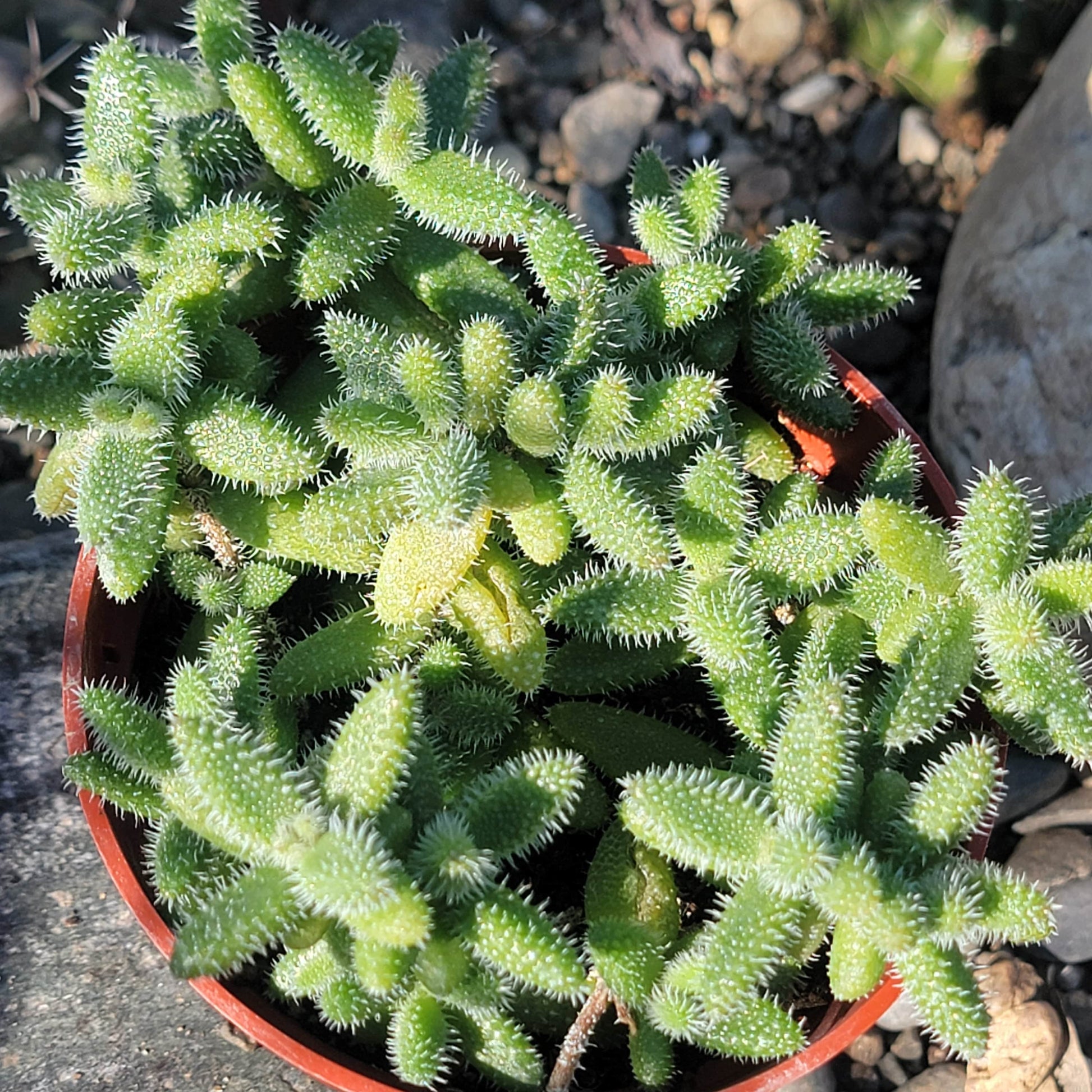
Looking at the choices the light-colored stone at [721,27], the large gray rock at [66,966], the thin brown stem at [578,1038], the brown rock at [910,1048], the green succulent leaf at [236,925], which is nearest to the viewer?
the green succulent leaf at [236,925]

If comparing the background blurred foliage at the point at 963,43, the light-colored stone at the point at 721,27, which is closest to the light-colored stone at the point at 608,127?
the light-colored stone at the point at 721,27

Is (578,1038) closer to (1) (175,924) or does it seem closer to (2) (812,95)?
(1) (175,924)

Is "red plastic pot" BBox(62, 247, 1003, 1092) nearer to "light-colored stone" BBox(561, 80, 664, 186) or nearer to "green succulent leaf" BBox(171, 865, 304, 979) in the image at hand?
"green succulent leaf" BBox(171, 865, 304, 979)

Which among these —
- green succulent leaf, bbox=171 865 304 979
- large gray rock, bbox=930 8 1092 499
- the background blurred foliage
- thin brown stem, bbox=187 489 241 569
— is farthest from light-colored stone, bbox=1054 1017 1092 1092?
the background blurred foliage

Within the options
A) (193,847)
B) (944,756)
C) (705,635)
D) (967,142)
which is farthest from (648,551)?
(967,142)

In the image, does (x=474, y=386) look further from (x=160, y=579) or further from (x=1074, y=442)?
(x=1074, y=442)

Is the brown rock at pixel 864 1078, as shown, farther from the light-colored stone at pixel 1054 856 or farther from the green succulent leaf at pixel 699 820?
the green succulent leaf at pixel 699 820

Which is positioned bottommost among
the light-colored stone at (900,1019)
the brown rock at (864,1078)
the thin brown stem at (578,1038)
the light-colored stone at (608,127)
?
the brown rock at (864,1078)
